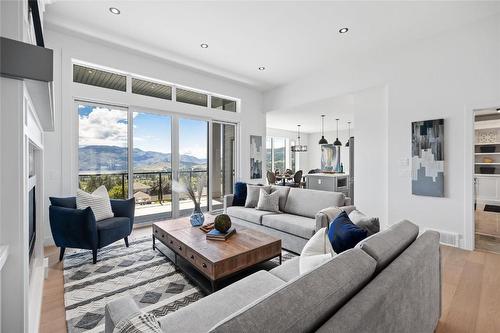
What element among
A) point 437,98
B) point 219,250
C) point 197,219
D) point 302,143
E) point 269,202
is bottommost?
point 219,250

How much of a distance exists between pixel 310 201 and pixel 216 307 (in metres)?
2.53

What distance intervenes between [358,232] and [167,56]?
4397mm

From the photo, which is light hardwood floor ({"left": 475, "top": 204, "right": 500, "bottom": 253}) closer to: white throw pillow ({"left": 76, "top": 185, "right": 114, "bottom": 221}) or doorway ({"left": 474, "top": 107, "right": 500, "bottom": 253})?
doorway ({"left": 474, "top": 107, "right": 500, "bottom": 253})

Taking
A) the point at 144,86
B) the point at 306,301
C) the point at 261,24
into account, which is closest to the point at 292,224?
the point at 306,301

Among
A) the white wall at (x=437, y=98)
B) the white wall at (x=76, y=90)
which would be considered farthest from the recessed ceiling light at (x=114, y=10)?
the white wall at (x=437, y=98)

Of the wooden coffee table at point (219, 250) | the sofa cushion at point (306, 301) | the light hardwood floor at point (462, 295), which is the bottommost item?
the light hardwood floor at point (462, 295)

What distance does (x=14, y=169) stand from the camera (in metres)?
0.88

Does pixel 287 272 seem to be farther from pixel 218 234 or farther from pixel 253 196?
pixel 253 196

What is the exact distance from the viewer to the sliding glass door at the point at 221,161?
5.61 metres

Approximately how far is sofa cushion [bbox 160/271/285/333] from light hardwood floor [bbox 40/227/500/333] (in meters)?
1.22

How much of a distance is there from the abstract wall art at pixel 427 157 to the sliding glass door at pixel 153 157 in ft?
11.3

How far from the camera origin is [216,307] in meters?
1.31

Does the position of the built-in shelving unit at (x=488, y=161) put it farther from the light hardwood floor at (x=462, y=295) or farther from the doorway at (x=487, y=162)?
the light hardwood floor at (x=462, y=295)

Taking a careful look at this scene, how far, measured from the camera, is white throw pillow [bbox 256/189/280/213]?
3.82m
